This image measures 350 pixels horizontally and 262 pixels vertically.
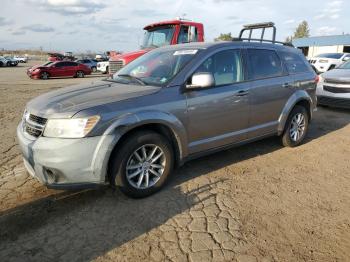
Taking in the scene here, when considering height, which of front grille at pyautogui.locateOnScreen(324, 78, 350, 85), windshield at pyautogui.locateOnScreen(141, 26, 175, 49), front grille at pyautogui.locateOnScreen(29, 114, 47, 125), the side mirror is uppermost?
windshield at pyautogui.locateOnScreen(141, 26, 175, 49)

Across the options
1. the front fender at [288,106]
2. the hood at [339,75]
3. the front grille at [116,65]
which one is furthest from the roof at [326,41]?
the front fender at [288,106]

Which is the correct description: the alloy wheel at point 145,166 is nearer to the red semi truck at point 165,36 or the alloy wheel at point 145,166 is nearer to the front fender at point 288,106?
the front fender at point 288,106

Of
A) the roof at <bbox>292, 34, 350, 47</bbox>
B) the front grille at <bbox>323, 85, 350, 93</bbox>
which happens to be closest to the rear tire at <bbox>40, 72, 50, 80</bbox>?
the front grille at <bbox>323, 85, 350, 93</bbox>

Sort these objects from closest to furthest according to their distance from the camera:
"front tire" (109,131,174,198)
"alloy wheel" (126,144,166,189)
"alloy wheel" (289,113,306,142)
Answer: "front tire" (109,131,174,198)
"alloy wheel" (126,144,166,189)
"alloy wheel" (289,113,306,142)

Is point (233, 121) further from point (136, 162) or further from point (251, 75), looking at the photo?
point (136, 162)

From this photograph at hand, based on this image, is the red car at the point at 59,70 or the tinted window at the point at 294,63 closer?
the tinted window at the point at 294,63

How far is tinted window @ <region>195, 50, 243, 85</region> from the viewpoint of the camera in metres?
4.46

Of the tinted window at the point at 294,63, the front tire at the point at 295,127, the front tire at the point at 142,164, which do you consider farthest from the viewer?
the front tire at the point at 295,127

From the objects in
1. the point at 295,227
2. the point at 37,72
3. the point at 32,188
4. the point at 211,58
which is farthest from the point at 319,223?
the point at 37,72

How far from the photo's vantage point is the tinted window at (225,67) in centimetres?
446

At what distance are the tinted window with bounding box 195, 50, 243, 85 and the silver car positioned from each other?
0.01m

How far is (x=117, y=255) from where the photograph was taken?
2.96 m

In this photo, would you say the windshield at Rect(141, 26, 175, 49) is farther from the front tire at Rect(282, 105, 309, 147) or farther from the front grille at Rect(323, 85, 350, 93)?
the front tire at Rect(282, 105, 309, 147)

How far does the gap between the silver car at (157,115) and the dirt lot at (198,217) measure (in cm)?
35
